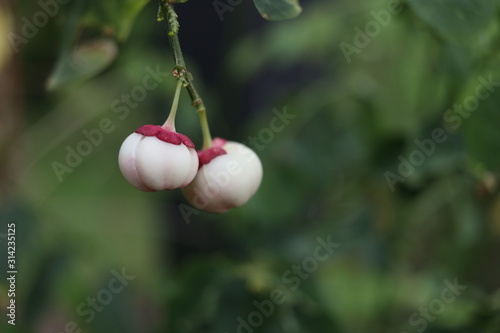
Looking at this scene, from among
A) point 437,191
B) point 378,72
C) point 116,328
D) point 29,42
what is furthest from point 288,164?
point 29,42

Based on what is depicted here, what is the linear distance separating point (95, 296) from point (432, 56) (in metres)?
0.54

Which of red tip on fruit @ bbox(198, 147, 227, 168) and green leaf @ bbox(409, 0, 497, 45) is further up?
green leaf @ bbox(409, 0, 497, 45)

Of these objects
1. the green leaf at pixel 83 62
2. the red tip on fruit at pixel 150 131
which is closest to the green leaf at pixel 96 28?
the green leaf at pixel 83 62

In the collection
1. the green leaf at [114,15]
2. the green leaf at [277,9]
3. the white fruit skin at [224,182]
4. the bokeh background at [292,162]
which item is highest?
the green leaf at [277,9]

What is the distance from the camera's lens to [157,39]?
124cm

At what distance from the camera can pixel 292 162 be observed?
0.87 meters

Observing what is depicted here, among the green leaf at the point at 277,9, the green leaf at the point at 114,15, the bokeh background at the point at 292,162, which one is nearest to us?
the green leaf at the point at 277,9

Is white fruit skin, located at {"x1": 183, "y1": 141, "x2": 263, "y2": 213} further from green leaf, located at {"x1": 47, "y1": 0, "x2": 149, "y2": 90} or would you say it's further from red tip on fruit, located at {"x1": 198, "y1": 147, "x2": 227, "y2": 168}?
green leaf, located at {"x1": 47, "y1": 0, "x2": 149, "y2": 90}

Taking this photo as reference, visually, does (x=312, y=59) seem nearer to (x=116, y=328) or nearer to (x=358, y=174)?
(x=358, y=174)

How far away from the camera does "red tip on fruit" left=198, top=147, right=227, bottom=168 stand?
466 millimetres

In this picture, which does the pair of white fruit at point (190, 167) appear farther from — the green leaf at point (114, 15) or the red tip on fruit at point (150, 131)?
the green leaf at point (114, 15)

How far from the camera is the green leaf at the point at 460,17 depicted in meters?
0.46

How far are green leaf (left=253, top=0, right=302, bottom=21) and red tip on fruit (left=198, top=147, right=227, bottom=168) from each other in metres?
0.10

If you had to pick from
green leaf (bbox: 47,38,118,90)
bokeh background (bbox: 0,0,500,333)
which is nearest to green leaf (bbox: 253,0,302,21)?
bokeh background (bbox: 0,0,500,333)
